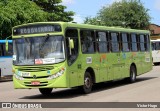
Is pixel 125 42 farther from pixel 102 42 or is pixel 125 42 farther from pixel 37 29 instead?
pixel 37 29

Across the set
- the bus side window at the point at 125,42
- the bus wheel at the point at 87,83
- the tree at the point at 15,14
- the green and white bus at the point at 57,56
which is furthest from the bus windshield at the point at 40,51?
the tree at the point at 15,14

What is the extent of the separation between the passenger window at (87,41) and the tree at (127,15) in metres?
57.1

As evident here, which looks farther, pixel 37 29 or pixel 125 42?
pixel 125 42

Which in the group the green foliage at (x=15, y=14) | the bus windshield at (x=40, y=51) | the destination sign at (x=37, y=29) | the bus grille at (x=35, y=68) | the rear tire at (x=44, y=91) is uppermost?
the green foliage at (x=15, y=14)

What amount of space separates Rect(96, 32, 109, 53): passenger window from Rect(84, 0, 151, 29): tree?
55.8 meters

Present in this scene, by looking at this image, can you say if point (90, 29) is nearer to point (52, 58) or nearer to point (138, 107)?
point (52, 58)

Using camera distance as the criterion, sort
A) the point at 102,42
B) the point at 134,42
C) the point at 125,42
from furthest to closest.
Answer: the point at 134,42 < the point at 125,42 < the point at 102,42

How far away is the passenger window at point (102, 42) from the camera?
1796 cm

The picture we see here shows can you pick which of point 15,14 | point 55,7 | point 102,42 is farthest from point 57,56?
point 55,7

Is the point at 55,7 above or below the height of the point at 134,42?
above

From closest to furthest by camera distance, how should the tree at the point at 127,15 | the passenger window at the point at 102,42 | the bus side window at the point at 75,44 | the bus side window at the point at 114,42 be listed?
the bus side window at the point at 75,44 < the passenger window at the point at 102,42 < the bus side window at the point at 114,42 < the tree at the point at 127,15

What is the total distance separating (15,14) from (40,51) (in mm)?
24133

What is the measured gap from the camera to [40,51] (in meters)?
15.2

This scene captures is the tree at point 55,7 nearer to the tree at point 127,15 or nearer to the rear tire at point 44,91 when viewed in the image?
the tree at point 127,15
